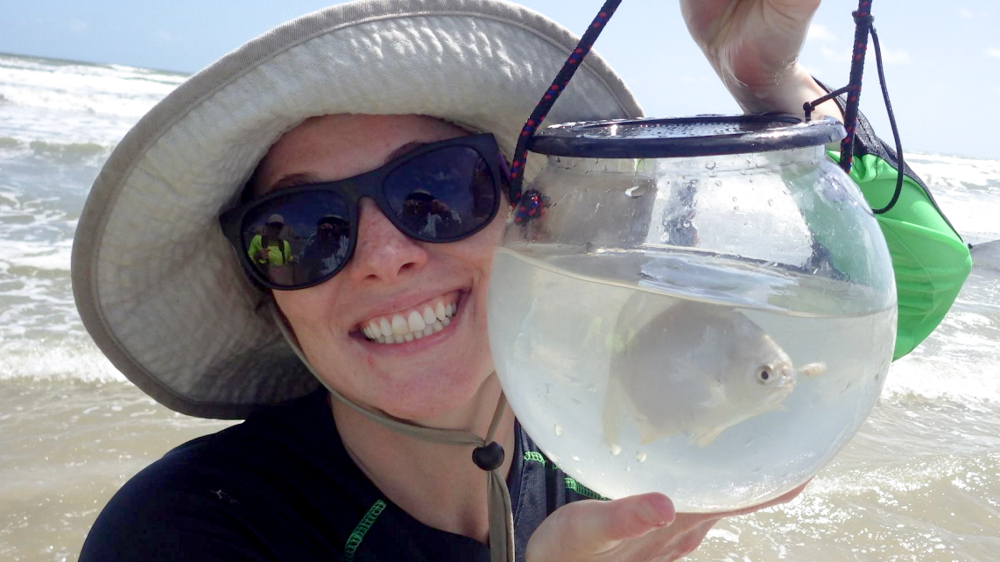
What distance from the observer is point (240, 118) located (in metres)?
1.51

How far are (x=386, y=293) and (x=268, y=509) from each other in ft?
1.68

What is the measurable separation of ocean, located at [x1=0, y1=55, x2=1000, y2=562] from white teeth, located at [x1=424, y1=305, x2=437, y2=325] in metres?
2.01

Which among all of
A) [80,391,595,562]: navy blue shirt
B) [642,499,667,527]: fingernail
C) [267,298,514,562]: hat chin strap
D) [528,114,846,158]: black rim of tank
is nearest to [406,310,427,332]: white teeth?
[267,298,514,562]: hat chin strap

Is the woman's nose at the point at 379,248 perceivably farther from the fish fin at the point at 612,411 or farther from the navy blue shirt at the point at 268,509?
the fish fin at the point at 612,411

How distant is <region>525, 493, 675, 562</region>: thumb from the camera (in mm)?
Result: 976

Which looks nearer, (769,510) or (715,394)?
(715,394)

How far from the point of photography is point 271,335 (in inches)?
82.9

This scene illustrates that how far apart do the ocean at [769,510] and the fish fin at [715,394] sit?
2529 millimetres

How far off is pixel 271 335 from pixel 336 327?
46 cm

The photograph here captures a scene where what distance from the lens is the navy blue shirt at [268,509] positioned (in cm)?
152

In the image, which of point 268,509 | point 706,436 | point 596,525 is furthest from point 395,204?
point 706,436

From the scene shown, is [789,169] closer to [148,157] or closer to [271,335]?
[148,157]

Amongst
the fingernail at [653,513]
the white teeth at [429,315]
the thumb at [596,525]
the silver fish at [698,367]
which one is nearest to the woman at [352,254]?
the white teeth at [429,315]

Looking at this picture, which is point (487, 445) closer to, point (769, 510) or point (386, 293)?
point (386, 293)
